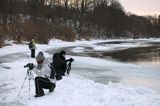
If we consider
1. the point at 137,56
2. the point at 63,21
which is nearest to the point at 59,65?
the point at 137,56

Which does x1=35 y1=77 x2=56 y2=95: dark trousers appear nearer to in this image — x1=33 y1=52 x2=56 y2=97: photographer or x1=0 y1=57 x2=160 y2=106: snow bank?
x1=33 y1=52 x2=56 y2=97: photographer

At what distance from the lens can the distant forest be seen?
154ft

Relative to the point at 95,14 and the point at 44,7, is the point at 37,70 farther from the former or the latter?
the point at 95,14

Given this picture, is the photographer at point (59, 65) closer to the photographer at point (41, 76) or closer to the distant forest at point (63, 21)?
the photographer at point (41, 76)

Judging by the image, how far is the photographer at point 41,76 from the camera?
1127cm

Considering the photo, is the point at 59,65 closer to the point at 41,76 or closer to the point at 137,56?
the point at 41,76

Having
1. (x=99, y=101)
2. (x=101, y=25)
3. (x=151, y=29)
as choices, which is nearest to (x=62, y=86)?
(x=99, y=101)

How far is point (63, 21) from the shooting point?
8619 cm

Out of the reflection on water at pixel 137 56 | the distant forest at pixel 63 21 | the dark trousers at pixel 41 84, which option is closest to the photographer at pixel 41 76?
the dark trousers at pixel 41 84

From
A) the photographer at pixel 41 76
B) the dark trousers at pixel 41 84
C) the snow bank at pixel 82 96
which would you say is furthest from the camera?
the dark trousers at pixel 41 84

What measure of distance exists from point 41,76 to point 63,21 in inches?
2957

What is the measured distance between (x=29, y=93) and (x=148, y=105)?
12.7 feet

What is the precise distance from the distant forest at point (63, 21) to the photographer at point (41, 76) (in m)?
25.7

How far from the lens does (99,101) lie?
11047 millimetres
